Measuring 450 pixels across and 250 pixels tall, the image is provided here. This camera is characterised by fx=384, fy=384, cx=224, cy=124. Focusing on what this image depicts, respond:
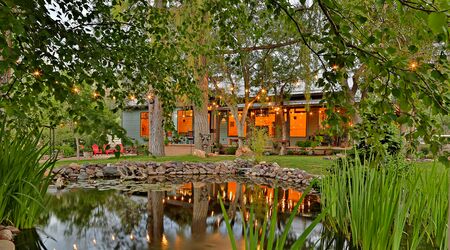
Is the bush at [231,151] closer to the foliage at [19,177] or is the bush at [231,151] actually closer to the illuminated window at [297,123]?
the illuminated window at [297,123]

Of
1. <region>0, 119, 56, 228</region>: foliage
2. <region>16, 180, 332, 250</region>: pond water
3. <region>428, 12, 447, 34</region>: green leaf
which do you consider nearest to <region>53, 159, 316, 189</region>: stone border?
<region>16, 180, 332, 250</region>: pond water

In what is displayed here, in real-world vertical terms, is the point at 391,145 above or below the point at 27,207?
above

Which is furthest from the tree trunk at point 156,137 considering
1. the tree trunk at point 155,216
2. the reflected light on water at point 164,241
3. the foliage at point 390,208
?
the foliage at point 390,208

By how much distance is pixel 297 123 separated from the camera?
62.2 feet

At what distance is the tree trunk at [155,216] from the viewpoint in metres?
4.24

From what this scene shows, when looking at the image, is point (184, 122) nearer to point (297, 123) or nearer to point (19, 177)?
point (297, 123)

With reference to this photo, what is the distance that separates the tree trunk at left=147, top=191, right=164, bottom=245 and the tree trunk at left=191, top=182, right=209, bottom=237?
0.42m

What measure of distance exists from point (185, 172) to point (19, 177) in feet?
22.6

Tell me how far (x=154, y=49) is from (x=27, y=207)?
1977mm

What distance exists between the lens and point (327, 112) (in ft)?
5.54

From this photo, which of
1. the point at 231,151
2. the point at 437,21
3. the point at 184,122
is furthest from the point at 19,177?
the point at 184,122

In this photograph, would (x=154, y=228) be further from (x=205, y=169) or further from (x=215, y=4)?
(x=205, y=169)

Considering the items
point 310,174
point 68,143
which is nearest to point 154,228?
point 310,174

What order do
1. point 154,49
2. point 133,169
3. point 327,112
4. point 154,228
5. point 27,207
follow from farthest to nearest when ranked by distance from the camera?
point 133,169, point 154,228, point 27,207, point 154,49, point 327,112
